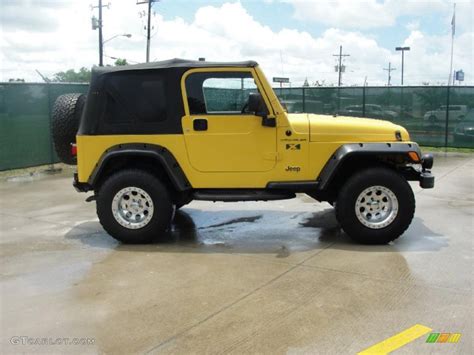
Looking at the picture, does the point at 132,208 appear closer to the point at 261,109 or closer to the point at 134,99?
the point at 134,99

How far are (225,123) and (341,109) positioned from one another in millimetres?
12118

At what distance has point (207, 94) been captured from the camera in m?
5.93

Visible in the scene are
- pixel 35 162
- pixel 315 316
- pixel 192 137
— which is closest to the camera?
pixel 315 316

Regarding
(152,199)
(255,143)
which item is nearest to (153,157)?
(152,199)

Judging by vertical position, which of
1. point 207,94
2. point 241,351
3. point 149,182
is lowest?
point 241,351

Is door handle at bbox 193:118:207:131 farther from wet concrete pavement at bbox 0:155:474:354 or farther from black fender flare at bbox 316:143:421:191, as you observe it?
black fender flare at bbox 316:143:421:191

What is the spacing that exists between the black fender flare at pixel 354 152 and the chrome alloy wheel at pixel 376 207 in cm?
41

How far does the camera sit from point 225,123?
5.89 meters

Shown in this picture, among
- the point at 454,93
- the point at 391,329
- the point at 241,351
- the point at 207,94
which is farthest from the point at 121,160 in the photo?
the point at 454,93

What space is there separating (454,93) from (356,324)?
13.8 metres

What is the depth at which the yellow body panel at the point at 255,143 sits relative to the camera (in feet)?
19.3

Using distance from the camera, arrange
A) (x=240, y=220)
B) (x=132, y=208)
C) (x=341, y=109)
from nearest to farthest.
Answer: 1. (x=132, y=208)
2. (x=240, y=220)
3. (x=341, y=109)

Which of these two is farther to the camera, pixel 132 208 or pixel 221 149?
pixel 132 208

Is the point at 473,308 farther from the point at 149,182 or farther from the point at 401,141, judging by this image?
the point at 149,182
